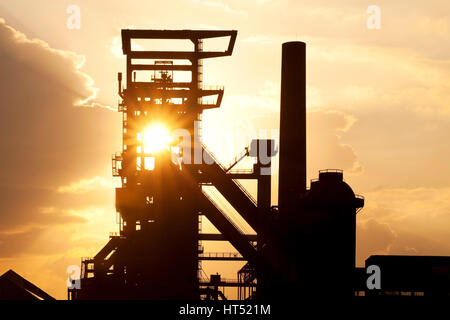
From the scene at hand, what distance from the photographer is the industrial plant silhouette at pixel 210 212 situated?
130 feet

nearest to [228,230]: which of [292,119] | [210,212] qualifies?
[210,212]

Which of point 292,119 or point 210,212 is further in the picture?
point 292,119

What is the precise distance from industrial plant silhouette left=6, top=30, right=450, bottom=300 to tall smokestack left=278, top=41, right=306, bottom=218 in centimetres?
6

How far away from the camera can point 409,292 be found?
5122 centimetres

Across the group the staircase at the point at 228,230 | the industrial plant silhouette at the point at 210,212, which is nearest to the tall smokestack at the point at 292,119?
the industrial plant silhouette at the point at 210,212

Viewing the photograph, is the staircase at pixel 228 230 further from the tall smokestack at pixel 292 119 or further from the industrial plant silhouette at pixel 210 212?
the tall smokestack at pixel 292 119

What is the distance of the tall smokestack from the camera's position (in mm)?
51325

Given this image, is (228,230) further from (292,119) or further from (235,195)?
(292,119)

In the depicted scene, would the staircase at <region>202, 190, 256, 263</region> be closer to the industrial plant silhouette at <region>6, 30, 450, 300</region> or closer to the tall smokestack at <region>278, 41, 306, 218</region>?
the industrial plant silhouette at <region>6, 30, 450, 300</region>

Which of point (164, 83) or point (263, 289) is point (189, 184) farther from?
point (164, 83)

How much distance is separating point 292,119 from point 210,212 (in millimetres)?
12184

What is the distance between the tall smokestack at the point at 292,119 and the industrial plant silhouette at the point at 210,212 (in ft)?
Answer: 0.21

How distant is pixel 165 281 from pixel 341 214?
9.54 metres

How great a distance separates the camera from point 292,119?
51.7m
